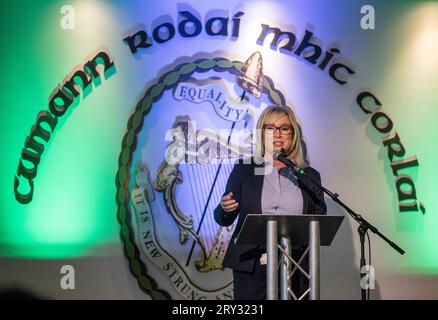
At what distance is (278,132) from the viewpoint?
4.68m

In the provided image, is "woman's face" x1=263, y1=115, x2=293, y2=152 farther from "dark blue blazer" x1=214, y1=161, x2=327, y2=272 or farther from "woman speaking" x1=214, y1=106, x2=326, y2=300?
"dark blue blazer" x1=214, y1=161, x2=327, y2=272

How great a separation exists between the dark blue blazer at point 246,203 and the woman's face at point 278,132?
0.69 feet

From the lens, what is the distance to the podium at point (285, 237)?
12.0ft

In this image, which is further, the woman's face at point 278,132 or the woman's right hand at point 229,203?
the woman's face at point 278,132

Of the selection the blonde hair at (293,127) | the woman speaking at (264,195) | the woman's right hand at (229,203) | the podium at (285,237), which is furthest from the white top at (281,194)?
the podium at (285,237)

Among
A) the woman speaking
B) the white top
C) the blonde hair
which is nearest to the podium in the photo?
the woman speaking

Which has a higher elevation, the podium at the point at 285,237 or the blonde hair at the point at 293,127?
the blonde hair at the point at 293,127

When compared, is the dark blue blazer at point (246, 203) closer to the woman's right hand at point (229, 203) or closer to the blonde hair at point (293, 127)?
the blonde hair at point (293, 127)

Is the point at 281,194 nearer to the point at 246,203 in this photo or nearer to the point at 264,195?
the point at 264,195

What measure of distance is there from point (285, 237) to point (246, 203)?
71cm

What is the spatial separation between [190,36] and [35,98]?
4.13 ft

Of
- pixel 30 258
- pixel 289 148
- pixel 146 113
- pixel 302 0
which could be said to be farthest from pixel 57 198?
pixel 302 0

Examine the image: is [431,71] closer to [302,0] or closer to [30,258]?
[302,0]

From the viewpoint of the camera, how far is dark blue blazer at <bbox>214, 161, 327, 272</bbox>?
436 centimetres
